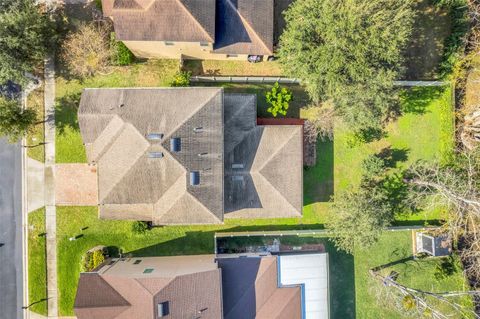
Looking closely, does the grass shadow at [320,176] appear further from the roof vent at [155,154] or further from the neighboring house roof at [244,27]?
the roof vent at [155,154]

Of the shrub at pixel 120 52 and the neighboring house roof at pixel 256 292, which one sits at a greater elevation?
the shrub at pixel 120 52

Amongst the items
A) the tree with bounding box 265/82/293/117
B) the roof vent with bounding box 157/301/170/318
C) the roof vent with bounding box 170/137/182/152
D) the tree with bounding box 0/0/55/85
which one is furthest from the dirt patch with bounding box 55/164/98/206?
the tree with bounding box 265/82/293/117

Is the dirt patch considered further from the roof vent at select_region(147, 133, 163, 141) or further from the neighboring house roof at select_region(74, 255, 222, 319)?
the roof vent at select_region(147, 133, 163, 141)

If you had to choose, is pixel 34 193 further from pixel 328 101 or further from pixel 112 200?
pixel 328 101

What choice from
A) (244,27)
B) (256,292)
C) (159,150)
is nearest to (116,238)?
(159,150)

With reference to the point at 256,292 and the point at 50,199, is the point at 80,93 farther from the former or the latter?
the point at 256,292

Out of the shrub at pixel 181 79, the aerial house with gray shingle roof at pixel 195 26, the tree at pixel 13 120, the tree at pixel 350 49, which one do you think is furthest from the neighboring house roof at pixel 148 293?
the aerial house with gray shingle roof at pixel 195 26

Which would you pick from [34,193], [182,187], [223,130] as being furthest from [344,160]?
[34,193]

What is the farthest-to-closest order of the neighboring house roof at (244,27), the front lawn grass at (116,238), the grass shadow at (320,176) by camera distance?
→ the grass shadow at (320,176) < the front lawn grass at (116,238) < the neighboring house roof at (244,27)
